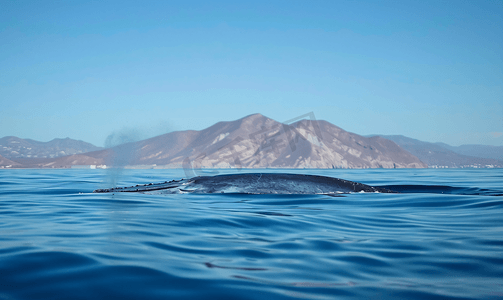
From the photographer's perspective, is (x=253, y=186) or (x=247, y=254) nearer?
(x=247, y=254)

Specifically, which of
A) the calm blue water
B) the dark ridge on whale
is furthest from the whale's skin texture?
the calm blue water

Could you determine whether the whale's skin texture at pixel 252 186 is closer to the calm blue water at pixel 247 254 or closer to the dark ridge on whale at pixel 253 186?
the dark ridge on whale at pixel 253 186

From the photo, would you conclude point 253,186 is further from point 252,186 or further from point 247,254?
point 247,254

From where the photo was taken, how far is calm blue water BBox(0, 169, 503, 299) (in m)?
2.91

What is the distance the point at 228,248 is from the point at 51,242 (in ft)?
7.25

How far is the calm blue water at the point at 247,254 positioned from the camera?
2912mm

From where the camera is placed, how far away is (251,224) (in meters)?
6.29

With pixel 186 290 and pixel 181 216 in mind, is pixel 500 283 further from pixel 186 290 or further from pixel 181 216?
pixel 181 216

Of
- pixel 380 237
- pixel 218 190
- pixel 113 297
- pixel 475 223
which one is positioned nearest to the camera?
pixel 113 297

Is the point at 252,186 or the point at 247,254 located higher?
the point at 252,186

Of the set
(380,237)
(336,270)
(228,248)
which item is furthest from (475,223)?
(228,248)

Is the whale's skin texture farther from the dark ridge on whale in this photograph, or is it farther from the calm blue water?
the calm blue water

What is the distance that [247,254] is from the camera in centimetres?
411

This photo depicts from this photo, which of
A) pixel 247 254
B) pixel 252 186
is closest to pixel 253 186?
pixel 252 186
